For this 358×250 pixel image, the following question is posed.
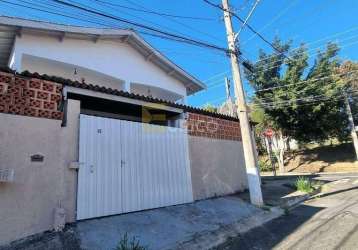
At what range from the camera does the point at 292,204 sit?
946cm

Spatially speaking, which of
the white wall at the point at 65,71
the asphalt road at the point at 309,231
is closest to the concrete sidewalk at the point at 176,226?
the asphalt road at the point at 309,231

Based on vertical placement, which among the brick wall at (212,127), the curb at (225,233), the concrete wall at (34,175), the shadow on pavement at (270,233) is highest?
the brick wall at (212,127)

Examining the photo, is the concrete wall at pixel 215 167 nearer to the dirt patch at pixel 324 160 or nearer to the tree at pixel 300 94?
the tree at pixel 300 94

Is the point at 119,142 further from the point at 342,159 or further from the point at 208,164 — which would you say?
the point at 342,159

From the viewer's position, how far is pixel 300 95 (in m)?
24.0

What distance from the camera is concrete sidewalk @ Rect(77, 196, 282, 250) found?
17.4ft

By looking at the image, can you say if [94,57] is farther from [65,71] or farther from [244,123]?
[244,123]

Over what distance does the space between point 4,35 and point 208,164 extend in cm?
827

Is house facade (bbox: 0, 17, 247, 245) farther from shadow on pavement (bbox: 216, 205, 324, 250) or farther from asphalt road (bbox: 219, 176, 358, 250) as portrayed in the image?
asphalt road (bbox: 219, 176, 358, 250)

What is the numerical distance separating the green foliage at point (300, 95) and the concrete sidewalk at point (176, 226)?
17861mm

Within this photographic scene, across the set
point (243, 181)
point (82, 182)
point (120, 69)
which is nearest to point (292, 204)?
point (243, 181)

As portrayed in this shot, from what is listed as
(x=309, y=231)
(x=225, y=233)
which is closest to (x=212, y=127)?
(x=225, y=233)

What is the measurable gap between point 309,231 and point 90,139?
543 centimetres

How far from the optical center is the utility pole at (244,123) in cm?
911
